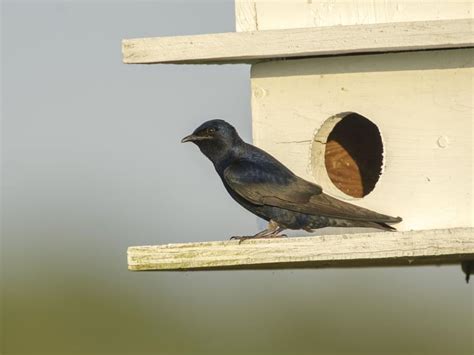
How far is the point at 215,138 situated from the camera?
5227 mm

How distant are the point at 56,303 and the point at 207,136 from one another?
2519 millimetres

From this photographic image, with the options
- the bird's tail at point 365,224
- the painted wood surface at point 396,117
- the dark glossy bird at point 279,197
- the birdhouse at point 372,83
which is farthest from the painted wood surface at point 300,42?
the bird's tail at point 365,224

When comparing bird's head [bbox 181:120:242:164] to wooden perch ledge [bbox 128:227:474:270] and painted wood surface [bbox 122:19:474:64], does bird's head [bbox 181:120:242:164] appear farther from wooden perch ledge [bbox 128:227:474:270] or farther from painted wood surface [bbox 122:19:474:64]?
wooden perch ledge [bbox 128:227:474:270]

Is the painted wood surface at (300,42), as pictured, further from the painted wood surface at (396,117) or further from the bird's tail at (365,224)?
the bird's tail at (365,224)

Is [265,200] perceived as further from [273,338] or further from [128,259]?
[273,338]

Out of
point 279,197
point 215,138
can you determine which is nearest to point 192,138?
point 215,138

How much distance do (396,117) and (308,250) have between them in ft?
2.14

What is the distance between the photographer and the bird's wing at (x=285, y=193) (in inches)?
185

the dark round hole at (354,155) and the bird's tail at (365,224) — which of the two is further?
the dark round hole at (354,155)

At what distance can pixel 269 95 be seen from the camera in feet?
16.3

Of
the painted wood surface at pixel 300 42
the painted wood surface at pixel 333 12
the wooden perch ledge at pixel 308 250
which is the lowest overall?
the wooden perch ledge at pixel 308 250

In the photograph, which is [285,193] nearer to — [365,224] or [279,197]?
[279,197]

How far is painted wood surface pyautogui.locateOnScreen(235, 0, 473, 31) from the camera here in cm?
484

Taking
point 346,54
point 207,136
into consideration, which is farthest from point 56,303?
point 346,54
